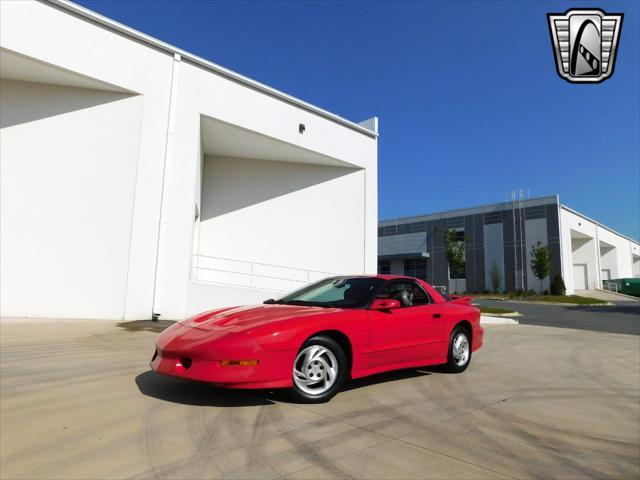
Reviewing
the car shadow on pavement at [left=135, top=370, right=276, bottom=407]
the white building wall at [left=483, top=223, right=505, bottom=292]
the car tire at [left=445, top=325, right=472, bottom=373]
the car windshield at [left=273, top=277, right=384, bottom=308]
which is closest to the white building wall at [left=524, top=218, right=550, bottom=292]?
the white building wall at [left=483, top=223, right=505, bottom=292]

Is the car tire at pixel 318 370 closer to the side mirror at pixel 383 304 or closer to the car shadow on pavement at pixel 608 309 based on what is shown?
the side mirror at pixel 383 304

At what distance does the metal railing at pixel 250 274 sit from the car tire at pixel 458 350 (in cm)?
978

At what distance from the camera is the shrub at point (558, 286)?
129ft

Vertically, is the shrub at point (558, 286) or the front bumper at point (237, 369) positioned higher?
the shrub at point (558, 286)

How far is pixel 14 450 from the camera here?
2.67 metres

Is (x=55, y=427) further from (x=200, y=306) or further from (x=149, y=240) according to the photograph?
(x=200, y=306)

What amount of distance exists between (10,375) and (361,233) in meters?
13.9

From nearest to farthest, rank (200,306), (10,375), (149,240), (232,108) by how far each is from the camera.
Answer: (10,375), (149,240), (200,306), (232,108)

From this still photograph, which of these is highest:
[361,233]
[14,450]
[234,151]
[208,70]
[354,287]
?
[208,70]

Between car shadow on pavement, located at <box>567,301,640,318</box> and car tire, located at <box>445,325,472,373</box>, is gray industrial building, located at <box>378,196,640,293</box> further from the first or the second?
car tire, located at <box>445,325,472,373</box>

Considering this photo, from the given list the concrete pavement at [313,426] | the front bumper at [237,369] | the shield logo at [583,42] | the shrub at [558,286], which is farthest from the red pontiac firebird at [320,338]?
the shrub at [558,286]

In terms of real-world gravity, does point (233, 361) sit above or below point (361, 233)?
below

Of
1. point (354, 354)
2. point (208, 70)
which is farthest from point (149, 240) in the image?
point (354, 354)

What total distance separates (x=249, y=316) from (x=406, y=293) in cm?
184
